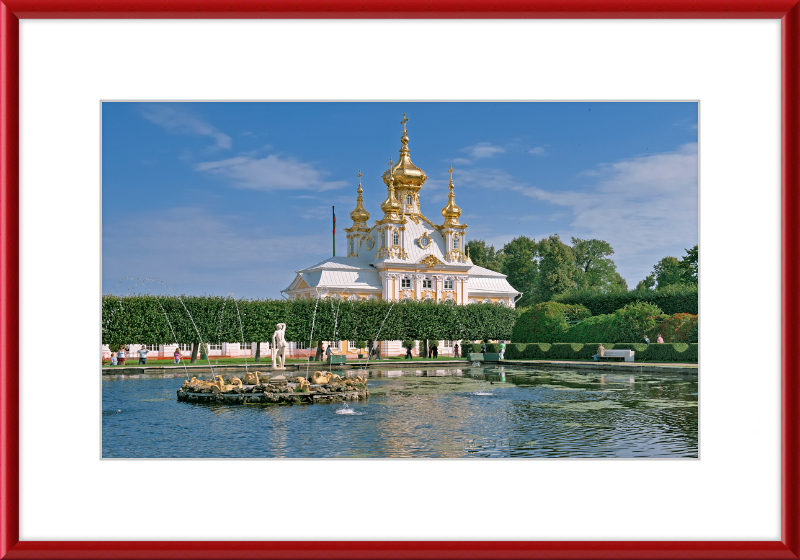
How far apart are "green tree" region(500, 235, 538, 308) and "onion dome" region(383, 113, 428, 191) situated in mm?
A: 11802

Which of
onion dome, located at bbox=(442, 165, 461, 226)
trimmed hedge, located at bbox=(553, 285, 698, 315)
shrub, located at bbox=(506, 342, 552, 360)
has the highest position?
onion dome, located at bbox=(442, 165, 461, 226)

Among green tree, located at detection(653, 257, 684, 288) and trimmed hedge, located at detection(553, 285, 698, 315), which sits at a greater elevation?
green tree, located at detection(653, 257, 684, 288)

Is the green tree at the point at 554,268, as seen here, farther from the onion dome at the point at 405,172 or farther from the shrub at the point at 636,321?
the shrub at the point at 636,321

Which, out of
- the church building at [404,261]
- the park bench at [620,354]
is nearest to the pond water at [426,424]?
the park bench at [620,354]

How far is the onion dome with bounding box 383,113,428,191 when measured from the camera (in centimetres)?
5503

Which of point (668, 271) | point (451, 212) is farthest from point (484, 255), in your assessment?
point (668, 271)

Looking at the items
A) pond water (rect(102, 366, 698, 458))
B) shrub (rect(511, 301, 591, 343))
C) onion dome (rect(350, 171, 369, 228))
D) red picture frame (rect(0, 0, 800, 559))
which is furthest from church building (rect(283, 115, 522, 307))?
red picture frame (rect(0, 0, 800, 559))

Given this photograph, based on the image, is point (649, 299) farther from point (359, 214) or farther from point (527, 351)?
point (359, 214)

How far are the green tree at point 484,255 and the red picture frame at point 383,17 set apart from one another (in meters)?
59.1

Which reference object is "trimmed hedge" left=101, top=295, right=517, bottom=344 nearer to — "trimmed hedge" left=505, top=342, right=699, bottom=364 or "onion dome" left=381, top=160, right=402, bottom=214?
"trimmed hedge" left=505, top=342, right=699, bottom=364
